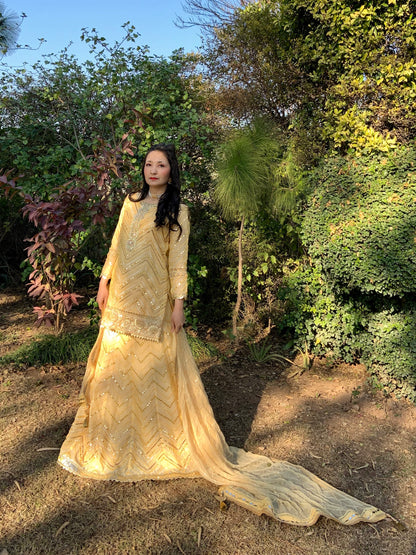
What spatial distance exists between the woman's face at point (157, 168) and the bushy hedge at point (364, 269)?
1616 millimetres

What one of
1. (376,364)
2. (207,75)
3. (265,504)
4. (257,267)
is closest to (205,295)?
(257,267)

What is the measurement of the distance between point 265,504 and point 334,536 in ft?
1.12

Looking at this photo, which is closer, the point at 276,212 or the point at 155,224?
the point at 155,224

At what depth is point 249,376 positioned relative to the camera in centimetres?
405

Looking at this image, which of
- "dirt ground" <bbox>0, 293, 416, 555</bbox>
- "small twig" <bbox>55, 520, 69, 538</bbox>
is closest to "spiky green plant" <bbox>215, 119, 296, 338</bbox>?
"dirt ground" <bbox>0, 293, 416, 555</bbox>

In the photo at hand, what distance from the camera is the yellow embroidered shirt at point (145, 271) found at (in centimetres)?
254

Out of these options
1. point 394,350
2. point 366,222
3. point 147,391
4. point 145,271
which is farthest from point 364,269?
point 147,391

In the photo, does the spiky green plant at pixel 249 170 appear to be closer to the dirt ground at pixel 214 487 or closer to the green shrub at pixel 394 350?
the green shrub at pixel 394 350

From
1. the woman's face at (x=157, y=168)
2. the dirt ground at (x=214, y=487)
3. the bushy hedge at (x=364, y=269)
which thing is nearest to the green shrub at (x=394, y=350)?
the bushy hedge at (x=364, y=269)

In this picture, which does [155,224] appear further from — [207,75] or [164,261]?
[207,75]

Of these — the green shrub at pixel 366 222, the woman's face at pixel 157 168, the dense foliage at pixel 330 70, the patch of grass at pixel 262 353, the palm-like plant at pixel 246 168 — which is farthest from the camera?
the patch of grass at pixel 262 353

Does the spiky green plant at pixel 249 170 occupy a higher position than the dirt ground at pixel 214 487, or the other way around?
the spiky green plant at pixel 249 170

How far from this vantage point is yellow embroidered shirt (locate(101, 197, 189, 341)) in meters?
2.54

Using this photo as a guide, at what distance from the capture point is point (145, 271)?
254cm
